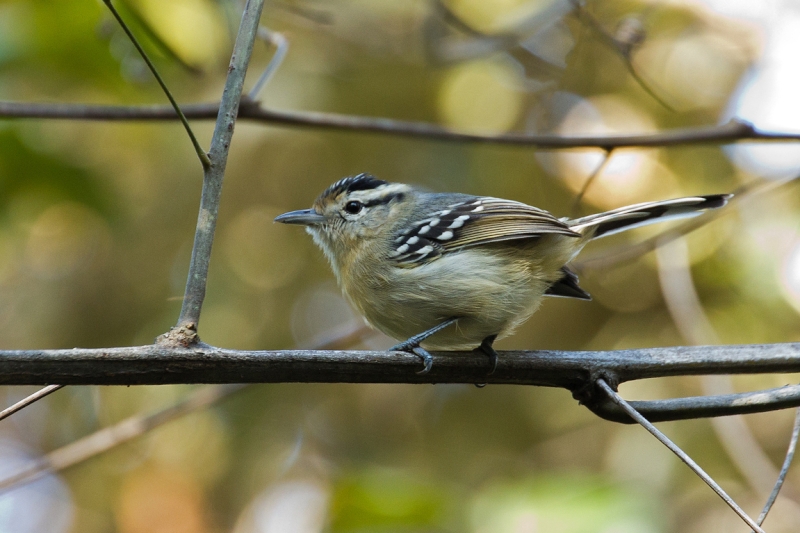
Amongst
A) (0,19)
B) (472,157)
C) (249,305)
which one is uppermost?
(0,19)

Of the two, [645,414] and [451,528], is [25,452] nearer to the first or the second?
[451,528]

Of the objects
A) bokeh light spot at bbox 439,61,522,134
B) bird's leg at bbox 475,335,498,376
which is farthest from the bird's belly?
bokeh light spot at bbox 439,61,522,134

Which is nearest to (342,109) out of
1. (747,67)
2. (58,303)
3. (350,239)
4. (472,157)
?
(472,157)

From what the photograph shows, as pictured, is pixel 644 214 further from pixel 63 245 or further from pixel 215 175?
pixel 63 245

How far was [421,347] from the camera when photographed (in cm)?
313

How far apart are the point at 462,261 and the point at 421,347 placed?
77 cm

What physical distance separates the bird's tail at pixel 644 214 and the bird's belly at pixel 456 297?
398mm

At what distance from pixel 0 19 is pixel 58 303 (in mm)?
2760

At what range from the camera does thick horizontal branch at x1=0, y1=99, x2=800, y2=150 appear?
3377mm

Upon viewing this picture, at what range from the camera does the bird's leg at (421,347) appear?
2.64 metres

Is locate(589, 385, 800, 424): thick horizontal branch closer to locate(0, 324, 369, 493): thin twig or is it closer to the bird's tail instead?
the bird's tail

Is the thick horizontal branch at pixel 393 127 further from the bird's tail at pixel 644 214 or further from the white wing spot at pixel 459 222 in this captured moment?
the white wing spot at pixel 459 222

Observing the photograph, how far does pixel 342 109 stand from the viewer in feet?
21.4

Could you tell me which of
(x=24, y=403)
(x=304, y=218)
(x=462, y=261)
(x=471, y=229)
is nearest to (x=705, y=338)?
(x=471, y=229)
